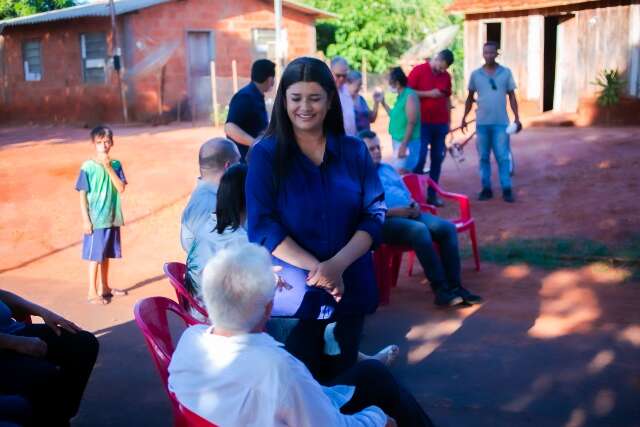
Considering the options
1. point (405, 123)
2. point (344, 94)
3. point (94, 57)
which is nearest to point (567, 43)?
point (405, 123)

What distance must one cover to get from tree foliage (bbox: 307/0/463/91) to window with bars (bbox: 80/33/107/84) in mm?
8894

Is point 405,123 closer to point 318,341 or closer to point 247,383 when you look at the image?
point 318,341

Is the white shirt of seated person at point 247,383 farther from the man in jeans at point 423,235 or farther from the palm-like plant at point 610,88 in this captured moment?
the palm-like plant at point 610,88

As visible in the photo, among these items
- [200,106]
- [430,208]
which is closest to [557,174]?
[430,208]

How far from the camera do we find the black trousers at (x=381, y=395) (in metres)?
2.85

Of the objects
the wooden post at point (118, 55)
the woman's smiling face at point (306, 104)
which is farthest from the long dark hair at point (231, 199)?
the wooden post at point (118, 55)

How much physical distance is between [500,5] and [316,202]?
52.8 feet

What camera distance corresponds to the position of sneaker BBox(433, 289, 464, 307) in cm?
572

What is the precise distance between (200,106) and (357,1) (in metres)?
8.89

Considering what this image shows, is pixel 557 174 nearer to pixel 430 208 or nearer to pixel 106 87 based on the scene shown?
pixel 430 208

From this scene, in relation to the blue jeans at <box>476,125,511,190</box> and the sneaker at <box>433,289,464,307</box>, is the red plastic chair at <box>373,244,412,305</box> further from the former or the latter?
the blue jeans at <box>476,125,511,190</box>

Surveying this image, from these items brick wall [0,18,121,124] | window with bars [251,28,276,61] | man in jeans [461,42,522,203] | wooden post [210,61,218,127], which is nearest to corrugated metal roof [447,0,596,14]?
wooden post [210,61,218,127]

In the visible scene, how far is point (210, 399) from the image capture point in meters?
2.45

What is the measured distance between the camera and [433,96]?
8906 mm
